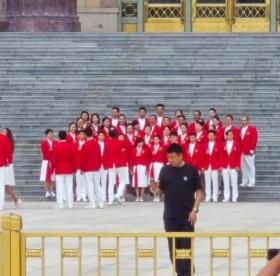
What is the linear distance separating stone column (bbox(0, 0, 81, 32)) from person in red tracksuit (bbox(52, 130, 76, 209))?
13815 millimetres

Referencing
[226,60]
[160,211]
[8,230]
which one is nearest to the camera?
[8,230]

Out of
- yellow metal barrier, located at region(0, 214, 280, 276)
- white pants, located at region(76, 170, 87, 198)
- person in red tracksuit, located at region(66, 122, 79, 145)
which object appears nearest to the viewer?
yellow metal barrier, located at region(0, 214, 280, 276)

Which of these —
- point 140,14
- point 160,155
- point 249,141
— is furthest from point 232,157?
point 140,14

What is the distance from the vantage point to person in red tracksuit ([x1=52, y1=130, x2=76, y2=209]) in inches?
1134

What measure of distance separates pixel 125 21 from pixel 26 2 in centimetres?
543

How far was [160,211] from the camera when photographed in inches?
1105

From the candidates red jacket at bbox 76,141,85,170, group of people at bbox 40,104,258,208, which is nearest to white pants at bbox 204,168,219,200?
group of people at bbox 40,104,258,208

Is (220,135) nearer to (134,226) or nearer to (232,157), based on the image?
(232,157)

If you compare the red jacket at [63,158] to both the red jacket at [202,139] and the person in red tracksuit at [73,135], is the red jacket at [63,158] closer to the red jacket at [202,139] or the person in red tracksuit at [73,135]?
Answer: the person in red tracksuit at [73,135]

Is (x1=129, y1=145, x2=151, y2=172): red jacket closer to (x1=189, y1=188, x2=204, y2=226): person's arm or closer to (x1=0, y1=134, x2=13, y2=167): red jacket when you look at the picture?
(x1=0, y1=134, x2=13, y2=167): red jacket

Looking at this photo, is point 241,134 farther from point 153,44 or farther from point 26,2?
point 26,2

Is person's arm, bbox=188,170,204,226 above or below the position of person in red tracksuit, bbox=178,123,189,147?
below

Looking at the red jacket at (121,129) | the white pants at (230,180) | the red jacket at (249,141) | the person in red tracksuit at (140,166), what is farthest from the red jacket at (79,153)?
the red jacket at (249,141)

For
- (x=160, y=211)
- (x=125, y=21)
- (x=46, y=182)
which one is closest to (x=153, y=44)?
(x=125, y=21)
